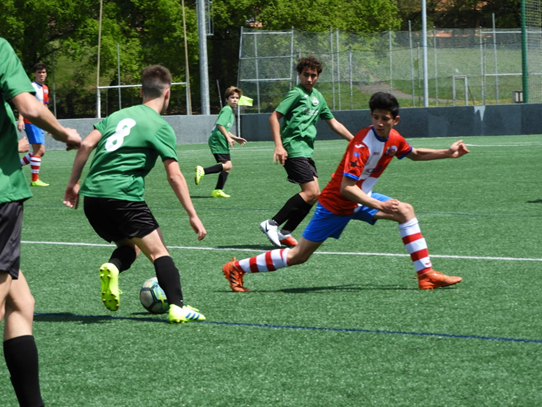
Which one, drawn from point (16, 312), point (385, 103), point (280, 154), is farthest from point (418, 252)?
point (16, 312)

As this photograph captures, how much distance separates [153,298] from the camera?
5883 mm

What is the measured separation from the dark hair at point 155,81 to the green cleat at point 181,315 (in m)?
1.29

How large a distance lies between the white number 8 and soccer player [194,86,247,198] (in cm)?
828

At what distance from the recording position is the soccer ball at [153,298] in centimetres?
588

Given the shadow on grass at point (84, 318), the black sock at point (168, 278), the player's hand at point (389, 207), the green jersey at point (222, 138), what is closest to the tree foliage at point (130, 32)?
the green jersey at point (222, 138)

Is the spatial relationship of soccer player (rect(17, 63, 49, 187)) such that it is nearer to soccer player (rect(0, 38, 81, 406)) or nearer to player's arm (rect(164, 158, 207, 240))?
player's arm (rect(164, 158, 207, 240))

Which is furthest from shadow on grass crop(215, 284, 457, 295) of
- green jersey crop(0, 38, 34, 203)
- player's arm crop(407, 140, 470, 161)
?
green jersey crop(0, 38, 34, 203)

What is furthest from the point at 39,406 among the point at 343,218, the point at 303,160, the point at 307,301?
the point at 303,160

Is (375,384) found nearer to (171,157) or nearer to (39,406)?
(39,406)

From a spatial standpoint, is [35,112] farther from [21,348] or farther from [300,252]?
[300,252]

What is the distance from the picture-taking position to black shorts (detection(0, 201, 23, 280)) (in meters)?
3.38

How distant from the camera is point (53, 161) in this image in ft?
78.1

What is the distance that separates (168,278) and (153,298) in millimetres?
418

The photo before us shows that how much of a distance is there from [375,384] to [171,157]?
Answer: 6.39ft
